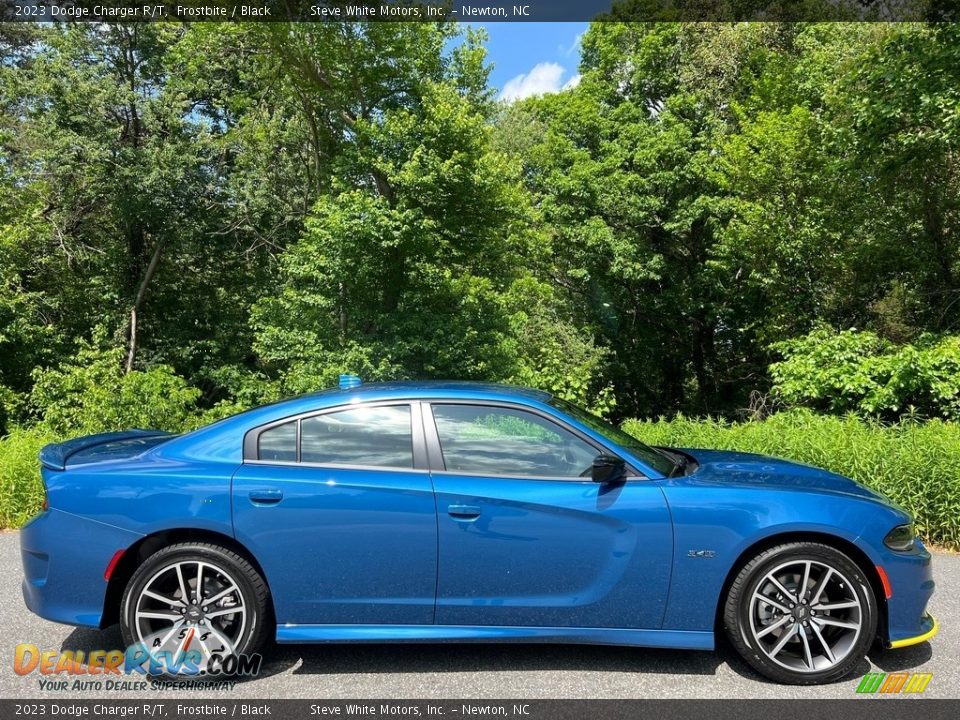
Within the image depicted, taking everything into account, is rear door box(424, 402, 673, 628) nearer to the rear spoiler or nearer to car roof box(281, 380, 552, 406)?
car roof box(281, 380, 552, 406)

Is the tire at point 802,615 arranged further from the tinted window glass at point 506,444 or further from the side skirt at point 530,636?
the tinted window glass at point 506,444

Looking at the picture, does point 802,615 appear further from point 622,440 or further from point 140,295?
point 140,295

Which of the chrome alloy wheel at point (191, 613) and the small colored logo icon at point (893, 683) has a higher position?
the chrome alloy wheel at point (191, 613)

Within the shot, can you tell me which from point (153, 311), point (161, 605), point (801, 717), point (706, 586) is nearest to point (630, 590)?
point (706, 586)

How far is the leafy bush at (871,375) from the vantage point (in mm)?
11211

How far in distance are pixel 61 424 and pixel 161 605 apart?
8.56 metres

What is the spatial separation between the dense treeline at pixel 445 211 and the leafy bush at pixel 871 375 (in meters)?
0.06

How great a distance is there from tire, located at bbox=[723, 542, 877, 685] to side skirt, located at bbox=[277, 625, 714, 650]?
9.4 inches

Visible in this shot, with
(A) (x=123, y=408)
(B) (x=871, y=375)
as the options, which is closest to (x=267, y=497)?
(A) (x=123, y=408)

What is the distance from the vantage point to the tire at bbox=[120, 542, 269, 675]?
11.1 feet

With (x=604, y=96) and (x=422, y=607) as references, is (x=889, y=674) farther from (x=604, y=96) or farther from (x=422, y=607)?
(x=604, y=96)

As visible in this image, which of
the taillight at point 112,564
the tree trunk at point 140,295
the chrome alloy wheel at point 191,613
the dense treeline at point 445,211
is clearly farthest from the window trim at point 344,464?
the tree trunk at point 140,295

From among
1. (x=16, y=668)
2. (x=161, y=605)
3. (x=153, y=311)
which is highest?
(x=153, y=311)

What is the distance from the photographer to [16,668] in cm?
352
